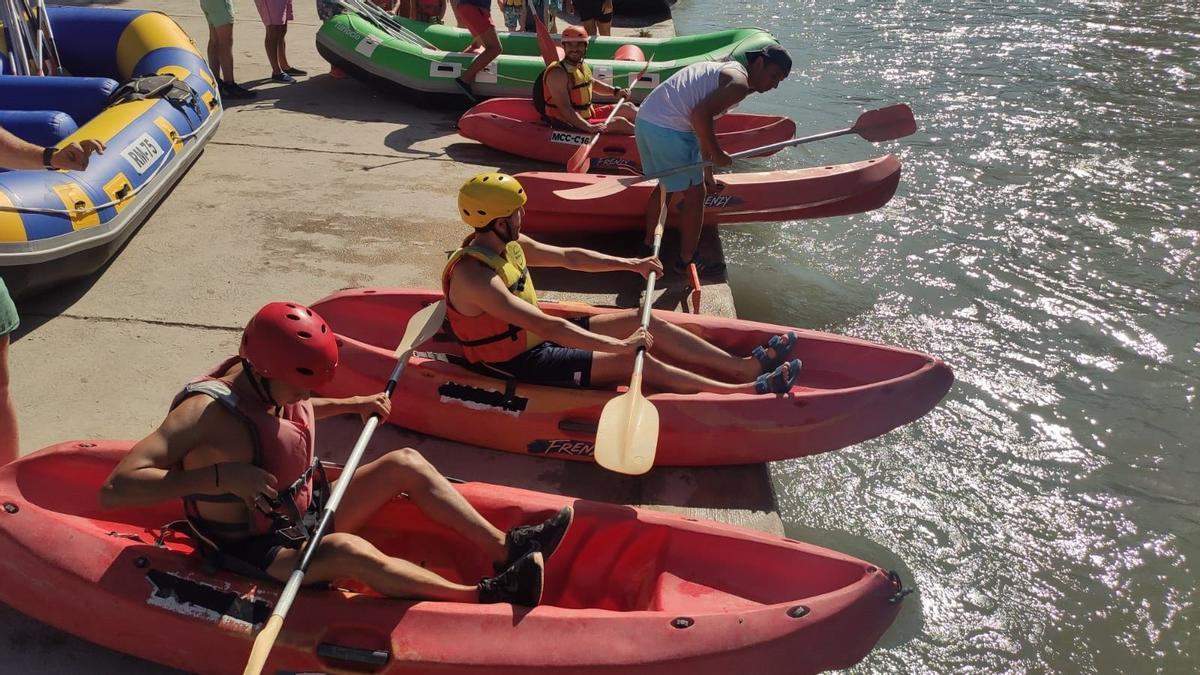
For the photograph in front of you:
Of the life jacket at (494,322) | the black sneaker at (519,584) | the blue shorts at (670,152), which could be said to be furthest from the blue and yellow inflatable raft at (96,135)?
the black sneaker at (519,584)

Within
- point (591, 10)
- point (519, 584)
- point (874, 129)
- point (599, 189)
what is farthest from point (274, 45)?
point (519, 584)

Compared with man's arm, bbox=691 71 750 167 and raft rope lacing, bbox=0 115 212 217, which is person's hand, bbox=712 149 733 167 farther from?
raft rope lacing, bbox=0 115 212 217

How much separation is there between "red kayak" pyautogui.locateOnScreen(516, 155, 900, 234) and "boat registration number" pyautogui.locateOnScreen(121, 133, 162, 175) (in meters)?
2.60

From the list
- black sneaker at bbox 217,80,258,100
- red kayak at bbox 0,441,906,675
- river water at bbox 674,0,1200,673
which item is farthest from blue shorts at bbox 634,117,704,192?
black sneaker at bbox 217,80,258,100

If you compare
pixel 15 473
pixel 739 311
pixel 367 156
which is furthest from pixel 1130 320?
pixel 15 473

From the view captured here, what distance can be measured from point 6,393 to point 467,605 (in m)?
2.11

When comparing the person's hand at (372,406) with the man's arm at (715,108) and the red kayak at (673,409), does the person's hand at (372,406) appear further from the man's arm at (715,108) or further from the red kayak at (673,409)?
the man's arm at (715,108)

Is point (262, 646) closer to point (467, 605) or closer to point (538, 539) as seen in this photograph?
point (467, 605)

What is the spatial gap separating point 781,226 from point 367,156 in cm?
387

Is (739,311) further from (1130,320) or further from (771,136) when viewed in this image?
(1130,320)

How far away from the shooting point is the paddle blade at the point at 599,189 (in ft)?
22.3

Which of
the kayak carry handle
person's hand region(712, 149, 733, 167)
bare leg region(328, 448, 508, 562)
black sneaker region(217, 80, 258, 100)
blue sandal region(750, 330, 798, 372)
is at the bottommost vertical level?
black sneaker region(217, 80, 258, 100)

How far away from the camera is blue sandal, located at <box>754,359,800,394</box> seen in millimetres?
4559

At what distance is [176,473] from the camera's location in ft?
9.27
